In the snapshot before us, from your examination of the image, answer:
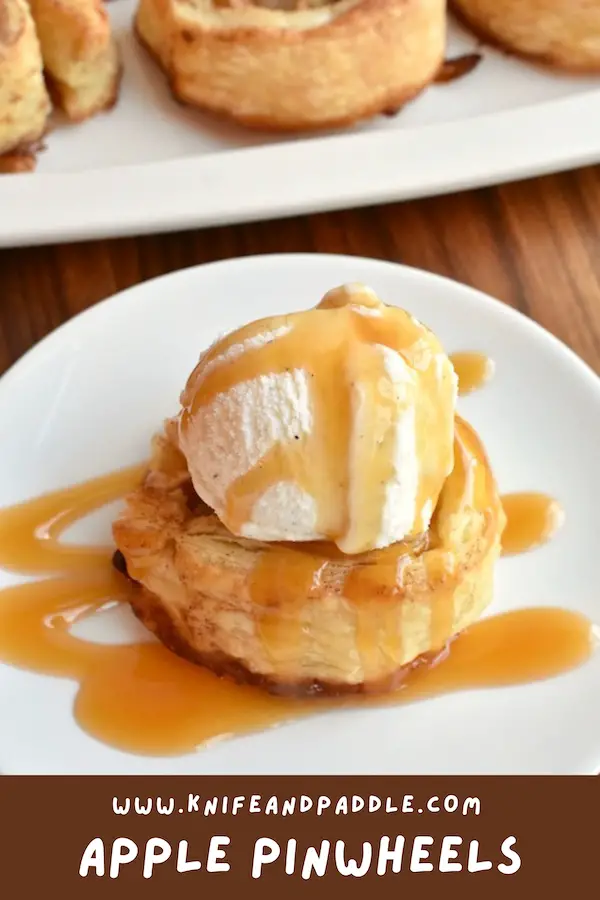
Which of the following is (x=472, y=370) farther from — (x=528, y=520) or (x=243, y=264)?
(x=243, y=264)

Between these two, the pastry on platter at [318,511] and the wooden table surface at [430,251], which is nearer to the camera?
the pastry on platter at [318,511]

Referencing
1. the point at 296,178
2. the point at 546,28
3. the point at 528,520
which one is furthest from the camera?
the point at 546,28

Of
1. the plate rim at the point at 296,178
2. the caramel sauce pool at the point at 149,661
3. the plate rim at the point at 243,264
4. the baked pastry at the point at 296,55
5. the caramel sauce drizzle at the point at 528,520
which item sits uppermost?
the baked pastry at the point at 296,55

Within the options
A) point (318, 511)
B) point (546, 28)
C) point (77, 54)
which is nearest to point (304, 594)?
point (318, 511)

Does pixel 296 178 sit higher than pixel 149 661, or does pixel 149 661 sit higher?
pixel 296 178

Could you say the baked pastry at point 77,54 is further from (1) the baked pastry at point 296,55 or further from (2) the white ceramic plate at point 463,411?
(2) the white ceramic plate at point 463,411

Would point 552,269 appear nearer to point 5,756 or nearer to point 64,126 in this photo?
point 64,126

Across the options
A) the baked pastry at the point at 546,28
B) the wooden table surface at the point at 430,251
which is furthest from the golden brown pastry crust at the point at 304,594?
the baked pastry at the point at 546,28

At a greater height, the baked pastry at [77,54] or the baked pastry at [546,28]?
the baked pastry at [546,28]
